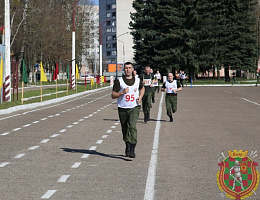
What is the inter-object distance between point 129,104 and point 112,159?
1.03 meters

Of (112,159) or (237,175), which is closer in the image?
(237,175)

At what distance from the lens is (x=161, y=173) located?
9062 millimetres

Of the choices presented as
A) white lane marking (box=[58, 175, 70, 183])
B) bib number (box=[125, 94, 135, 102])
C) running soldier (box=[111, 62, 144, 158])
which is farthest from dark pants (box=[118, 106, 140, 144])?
white lane marking (box=[58, 175, 70, 183])

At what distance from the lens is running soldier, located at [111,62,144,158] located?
10.7m

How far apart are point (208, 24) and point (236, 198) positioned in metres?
74.2

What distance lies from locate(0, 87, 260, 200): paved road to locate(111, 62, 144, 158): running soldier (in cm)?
36

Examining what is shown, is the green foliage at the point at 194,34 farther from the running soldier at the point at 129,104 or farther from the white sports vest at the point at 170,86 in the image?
the running soldier at the point at 129,104

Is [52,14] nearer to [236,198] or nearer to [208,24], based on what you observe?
[208,24]

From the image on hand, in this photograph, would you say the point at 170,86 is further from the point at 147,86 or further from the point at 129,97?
the point at 129,97

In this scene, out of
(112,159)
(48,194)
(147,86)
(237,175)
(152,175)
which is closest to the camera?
(237,175)

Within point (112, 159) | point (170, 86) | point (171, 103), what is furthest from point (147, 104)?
point (112, 159)

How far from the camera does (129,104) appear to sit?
424 inches

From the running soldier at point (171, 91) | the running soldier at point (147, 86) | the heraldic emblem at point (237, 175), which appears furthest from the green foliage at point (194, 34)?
the heraldic emblem at point (237, 175)

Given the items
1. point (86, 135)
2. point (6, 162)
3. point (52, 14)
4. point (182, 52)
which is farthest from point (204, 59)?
point (6, 162)
